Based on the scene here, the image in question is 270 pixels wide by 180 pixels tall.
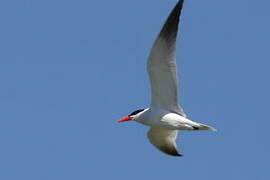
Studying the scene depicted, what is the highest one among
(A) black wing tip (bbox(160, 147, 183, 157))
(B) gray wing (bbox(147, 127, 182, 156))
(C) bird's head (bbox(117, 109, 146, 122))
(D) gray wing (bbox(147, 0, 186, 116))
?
(D) gray wing (bbox(147, 0, 186, 116))

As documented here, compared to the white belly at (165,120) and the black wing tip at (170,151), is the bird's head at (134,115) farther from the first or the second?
the black wing tip at (170,151)

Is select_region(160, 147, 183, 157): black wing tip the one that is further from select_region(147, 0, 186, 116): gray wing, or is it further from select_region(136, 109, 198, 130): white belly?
select_region(147, 0, 186, 116): gray wing

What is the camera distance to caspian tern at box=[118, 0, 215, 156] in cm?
1557

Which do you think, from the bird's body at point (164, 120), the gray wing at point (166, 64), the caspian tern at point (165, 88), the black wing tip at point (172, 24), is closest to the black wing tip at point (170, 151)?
the caspian tern at point (165, 88)

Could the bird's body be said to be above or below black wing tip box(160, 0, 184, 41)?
below

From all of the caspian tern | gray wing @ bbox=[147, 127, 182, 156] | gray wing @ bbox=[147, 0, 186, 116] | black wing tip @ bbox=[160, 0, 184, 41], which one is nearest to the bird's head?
the caspian tern

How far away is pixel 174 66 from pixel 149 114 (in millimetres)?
1431

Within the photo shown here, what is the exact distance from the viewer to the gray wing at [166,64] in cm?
1552

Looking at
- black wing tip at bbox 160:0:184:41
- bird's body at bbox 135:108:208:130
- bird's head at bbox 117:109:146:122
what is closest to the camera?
black wing tip at bbox 160:0:184:41

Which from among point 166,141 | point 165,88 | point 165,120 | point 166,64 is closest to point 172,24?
point 166,64

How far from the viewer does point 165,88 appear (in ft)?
53.0

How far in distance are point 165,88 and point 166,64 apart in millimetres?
667

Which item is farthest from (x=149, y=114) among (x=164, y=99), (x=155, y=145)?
(x=155, y=145)

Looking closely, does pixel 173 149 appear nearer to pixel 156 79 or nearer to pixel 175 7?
pixel 156 79
